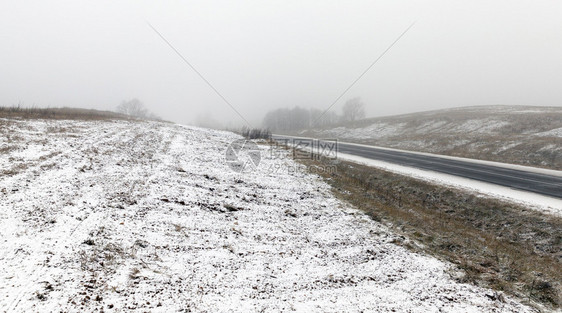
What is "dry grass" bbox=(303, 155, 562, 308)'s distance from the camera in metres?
6.80

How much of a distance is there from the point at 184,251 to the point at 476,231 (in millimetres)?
11839

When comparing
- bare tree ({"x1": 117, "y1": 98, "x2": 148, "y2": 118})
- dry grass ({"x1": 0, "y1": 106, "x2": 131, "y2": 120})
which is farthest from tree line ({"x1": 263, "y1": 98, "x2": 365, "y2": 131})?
dry grass ({"x1": 0, "y1": 106, "x2": 131, "y2": 120})

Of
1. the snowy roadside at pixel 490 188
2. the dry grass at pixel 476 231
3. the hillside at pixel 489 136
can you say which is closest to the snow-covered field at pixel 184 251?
the dry grass at pixel 476 231

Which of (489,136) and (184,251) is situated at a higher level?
(489,136)

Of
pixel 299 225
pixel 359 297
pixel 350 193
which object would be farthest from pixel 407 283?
pixel 350 193

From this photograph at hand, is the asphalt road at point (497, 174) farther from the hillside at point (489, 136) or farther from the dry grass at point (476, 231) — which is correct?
the hillside at point (489, 136)

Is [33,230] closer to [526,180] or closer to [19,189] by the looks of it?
[19,189]

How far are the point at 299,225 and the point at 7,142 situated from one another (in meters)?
14.4

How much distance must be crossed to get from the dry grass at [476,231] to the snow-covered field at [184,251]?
935 millimetres

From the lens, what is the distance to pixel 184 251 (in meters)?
6.72

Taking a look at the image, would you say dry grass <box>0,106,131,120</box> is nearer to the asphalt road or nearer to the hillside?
the asphalt road

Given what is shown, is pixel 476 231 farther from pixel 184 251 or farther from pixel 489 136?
pixel 489 136

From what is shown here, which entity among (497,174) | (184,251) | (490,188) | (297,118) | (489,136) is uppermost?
(297,118)

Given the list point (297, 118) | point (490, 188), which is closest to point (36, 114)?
point (490, 188)
